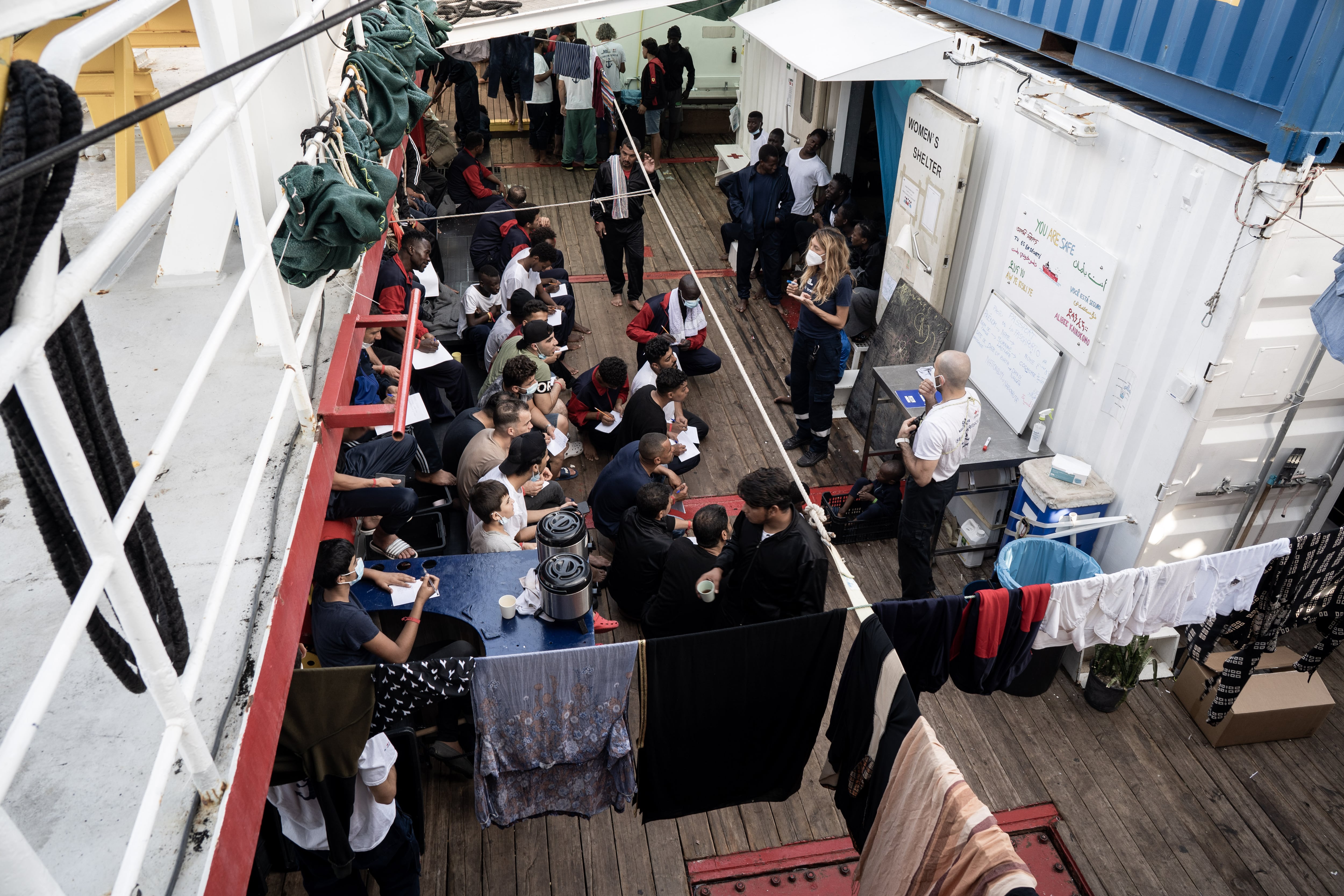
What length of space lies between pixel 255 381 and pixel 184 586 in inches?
46.0

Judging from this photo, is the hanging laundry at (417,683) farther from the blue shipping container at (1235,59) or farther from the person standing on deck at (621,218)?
the person standing on deck at (621,218)

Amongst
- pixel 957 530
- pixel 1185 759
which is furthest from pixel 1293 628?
pixel 957 530

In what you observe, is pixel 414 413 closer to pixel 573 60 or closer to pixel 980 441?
pixel 980 441

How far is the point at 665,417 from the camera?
6.75 metres

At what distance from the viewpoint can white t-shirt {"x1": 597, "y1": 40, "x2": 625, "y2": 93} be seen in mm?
13016

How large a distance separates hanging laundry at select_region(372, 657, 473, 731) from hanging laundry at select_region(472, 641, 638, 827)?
0.70 ft

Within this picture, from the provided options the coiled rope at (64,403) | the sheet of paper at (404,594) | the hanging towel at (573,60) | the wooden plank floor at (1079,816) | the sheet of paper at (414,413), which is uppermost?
the coiled rope at (64,403)

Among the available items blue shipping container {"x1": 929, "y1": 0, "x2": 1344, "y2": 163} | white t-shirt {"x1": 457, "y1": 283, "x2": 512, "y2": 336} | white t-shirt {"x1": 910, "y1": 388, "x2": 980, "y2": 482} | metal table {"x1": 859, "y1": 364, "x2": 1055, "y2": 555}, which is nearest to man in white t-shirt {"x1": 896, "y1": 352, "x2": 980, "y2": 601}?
white t-shirt {"x1": 910, "y1": 388, "x2": 980, "y2": 482}

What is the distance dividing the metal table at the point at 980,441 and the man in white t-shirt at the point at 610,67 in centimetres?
726

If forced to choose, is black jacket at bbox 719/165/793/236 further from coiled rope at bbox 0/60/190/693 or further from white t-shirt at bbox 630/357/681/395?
coiled rope at bbox 0/60/190/693

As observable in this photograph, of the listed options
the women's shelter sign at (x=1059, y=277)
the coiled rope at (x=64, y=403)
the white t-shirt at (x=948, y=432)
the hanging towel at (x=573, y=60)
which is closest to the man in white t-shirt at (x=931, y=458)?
the white t-shirt at (x=948, y=432)

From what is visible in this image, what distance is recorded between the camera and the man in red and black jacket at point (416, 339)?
6629mm

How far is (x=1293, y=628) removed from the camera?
5.93 metres

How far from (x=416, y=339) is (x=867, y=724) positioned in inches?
174
